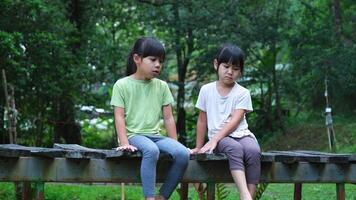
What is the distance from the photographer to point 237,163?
16.1 ft

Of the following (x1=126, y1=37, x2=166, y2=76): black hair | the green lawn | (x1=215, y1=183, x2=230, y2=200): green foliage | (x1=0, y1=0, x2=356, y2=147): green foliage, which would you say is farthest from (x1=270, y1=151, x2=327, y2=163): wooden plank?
(x1=0, y1=0, x2=356, y2=147): green foliage

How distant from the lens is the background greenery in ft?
37.9

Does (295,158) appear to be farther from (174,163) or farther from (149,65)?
(149,65)

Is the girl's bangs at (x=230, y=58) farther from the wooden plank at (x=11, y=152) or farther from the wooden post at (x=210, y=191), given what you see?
the wooden plank at (x=11, y=152)

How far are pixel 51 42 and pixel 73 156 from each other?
233 inches

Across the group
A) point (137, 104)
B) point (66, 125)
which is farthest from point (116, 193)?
point (66, 125)

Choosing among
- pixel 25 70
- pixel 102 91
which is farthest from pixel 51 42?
pixel 102 91

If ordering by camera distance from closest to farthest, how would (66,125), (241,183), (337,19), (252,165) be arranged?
(241,183)
(252,165)
(337,19)
(66,125)

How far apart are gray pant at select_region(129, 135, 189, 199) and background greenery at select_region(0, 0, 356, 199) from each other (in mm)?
5891

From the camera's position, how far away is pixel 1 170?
5.10m

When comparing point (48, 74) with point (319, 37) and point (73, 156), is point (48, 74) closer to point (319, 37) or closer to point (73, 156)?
point (319, 37)

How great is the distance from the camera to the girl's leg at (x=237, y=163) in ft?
15.9

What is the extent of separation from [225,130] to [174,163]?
53cm

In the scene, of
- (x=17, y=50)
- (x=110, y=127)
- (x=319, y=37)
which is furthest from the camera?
(x=110, y=127)
